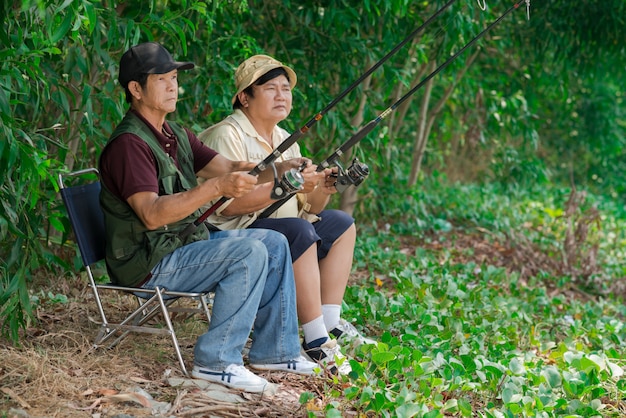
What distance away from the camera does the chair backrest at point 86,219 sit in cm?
297

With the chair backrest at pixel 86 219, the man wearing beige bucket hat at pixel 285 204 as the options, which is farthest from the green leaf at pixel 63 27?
the man wearing beige bucket hat at pixel 285 204

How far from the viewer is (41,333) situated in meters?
3.28

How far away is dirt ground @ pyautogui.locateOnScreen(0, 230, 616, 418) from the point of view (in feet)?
8.48

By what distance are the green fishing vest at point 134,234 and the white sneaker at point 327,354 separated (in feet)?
2.04

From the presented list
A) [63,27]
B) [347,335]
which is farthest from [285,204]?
[63,27]

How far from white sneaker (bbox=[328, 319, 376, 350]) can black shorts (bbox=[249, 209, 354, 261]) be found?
29 centimetres

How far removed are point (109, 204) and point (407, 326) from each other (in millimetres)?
1490

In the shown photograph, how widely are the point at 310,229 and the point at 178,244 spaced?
1.72 ft

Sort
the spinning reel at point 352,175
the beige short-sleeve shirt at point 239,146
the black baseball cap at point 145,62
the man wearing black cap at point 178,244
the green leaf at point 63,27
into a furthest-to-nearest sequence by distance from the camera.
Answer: the beige short-sleeve shirt at point 239,146 < the spinning reel at point 352,175 < the black baseball cap at point 145,62 < the man wearing black cap at point 178,244 < the green leaf at point 63,27

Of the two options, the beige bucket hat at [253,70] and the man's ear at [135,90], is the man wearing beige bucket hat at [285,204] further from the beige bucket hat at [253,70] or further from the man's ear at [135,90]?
the man's ear at [135,90]

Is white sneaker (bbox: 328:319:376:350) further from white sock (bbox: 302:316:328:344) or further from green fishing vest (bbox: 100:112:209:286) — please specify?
green fishing vest (bbox: 100:112:209:286)

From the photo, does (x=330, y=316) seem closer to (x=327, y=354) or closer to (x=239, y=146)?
(x=327, y=354)

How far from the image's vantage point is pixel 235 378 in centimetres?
282

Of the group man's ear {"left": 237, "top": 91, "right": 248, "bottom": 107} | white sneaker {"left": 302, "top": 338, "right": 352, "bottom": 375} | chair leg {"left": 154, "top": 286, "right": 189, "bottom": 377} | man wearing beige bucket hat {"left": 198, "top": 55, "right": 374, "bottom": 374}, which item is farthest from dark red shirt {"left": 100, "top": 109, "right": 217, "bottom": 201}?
white sneaker {"left": 302, "top": 338, "right": 352, "bottom": 375}
